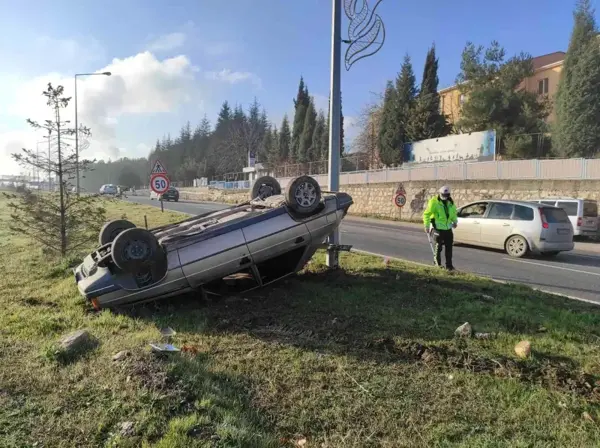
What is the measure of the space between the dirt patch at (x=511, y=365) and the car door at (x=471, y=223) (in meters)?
9.55

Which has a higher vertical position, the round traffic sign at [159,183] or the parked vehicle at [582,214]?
the round traffic sign at [159,183]

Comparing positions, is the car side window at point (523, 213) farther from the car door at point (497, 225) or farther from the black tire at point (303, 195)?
the black tire at point (303, 195)

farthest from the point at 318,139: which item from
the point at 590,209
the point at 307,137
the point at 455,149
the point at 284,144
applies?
the point at 590,209

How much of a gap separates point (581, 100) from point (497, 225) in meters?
23.1

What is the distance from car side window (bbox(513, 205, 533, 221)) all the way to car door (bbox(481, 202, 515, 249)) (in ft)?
0.53

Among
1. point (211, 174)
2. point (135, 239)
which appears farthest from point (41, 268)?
point (211, 174)

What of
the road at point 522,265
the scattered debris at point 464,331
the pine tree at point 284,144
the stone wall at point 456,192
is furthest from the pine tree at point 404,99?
the scattered debris at point 464,331

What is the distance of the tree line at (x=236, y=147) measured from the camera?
64.8 m

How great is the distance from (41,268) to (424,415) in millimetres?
8629

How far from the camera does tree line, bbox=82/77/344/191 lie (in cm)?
6475

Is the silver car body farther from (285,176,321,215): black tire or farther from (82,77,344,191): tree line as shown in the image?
(82,77,344,191): tree line

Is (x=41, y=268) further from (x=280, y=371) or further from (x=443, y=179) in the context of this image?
(x=443, y=179)

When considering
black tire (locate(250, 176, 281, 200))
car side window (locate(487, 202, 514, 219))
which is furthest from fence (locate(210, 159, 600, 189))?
black tire (locate(250, 176, 281, 200))

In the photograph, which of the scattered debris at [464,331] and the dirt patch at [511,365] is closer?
the dirt patch at [511,365]
